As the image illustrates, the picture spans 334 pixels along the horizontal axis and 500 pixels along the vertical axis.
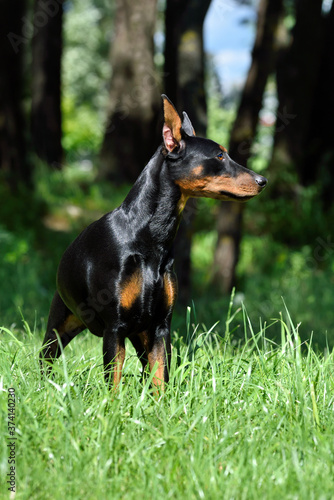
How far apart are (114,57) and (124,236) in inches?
400

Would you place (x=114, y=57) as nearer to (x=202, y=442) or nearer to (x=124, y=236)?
(x=124, y=236)

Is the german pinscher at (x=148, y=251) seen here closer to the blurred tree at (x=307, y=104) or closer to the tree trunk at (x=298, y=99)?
the blurred tree at (x=307, y=104)

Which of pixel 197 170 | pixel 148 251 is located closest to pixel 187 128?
pixel 197 170

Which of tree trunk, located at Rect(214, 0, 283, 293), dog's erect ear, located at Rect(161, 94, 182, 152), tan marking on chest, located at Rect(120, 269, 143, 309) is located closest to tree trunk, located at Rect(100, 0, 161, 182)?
tree trunk, located at Rect(214, 0, 283, 293)

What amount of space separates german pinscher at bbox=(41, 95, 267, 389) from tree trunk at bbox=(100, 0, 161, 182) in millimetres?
8337

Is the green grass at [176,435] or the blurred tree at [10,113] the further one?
the blurred tree at [10,113]

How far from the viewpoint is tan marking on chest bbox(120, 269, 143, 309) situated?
10.4 feet

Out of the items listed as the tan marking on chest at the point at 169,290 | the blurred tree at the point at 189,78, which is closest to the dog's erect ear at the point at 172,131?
the tan marking on chest at the point at 169,290

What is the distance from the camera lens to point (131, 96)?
11969 millimetres

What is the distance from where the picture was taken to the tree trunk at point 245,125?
8.26m

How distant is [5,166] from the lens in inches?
412

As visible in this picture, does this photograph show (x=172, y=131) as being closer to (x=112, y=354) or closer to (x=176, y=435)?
(x=112, y=354)

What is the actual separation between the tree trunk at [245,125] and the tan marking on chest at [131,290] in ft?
16.8

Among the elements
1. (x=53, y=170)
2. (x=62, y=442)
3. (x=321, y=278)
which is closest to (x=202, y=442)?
(x=62, y=442)
